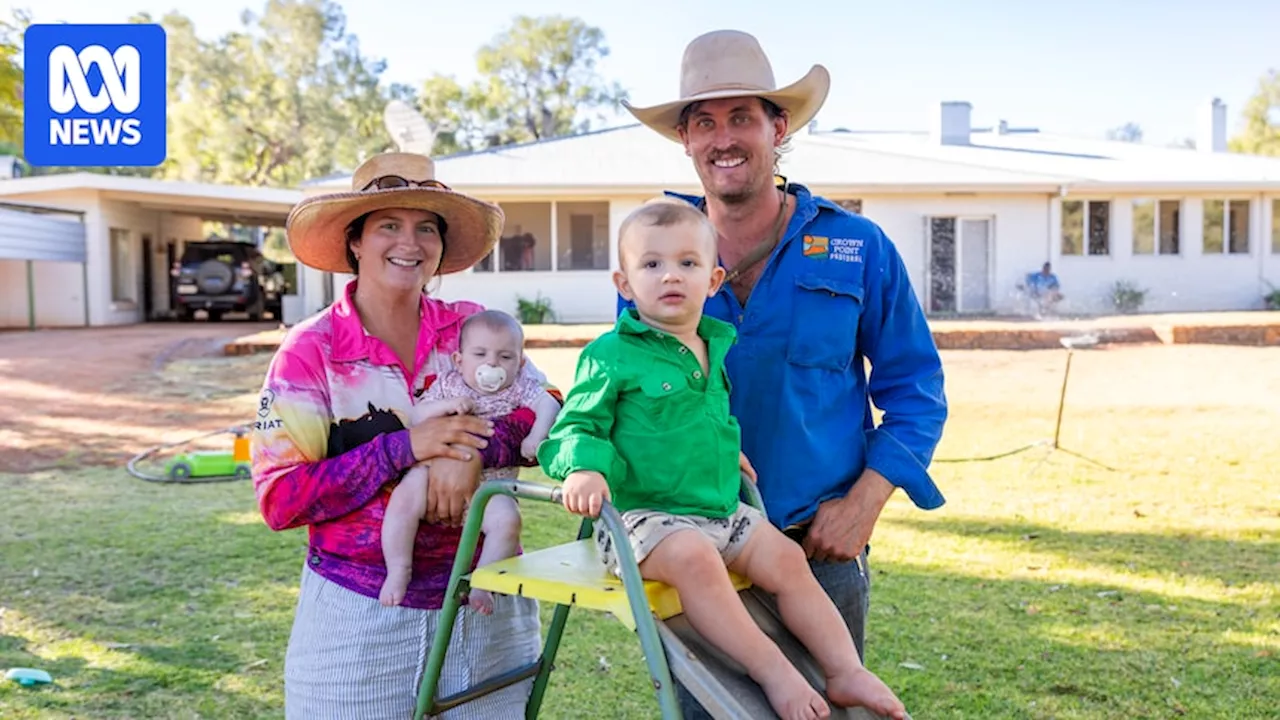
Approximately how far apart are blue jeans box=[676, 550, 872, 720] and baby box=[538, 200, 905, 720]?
420mm

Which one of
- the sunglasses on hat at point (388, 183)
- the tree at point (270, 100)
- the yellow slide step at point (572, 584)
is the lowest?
the yellow slide step at point (572, 584)

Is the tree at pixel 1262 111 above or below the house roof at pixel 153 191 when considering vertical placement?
above

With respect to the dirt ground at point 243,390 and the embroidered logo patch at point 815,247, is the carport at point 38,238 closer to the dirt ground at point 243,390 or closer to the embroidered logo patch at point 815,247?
the dirt ground at point 243,390

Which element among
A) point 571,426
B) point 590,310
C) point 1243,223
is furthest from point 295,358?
point 1243,223

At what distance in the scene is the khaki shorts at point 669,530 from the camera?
2416mm

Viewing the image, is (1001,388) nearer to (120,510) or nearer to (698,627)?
(120,510)

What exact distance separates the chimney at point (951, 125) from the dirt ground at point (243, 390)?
13.1m

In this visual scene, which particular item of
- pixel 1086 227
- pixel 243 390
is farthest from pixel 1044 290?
pixel 243 390

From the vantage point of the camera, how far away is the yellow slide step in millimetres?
2262

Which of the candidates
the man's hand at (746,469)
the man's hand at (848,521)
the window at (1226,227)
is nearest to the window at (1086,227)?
the window at (1226,227)

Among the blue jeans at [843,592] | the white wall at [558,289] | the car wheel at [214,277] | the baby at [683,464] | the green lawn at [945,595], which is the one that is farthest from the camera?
the car wheel at [214,277]

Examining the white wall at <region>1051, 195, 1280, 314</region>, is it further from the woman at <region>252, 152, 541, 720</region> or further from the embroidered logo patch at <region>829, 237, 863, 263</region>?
the woman at <region>252, 152, 541, 720</region>

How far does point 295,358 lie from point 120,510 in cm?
650

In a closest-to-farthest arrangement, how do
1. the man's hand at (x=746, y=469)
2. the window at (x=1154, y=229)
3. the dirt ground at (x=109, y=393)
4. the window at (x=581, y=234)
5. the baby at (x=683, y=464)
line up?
1. the baby at (x=683, y=464)
2. the man's hand at (x=746, y=469)
3. the dirt ground at (x=109, y=393)
4. the window at (x=581, y=234)
5. the window at (x=1154, y=229)
